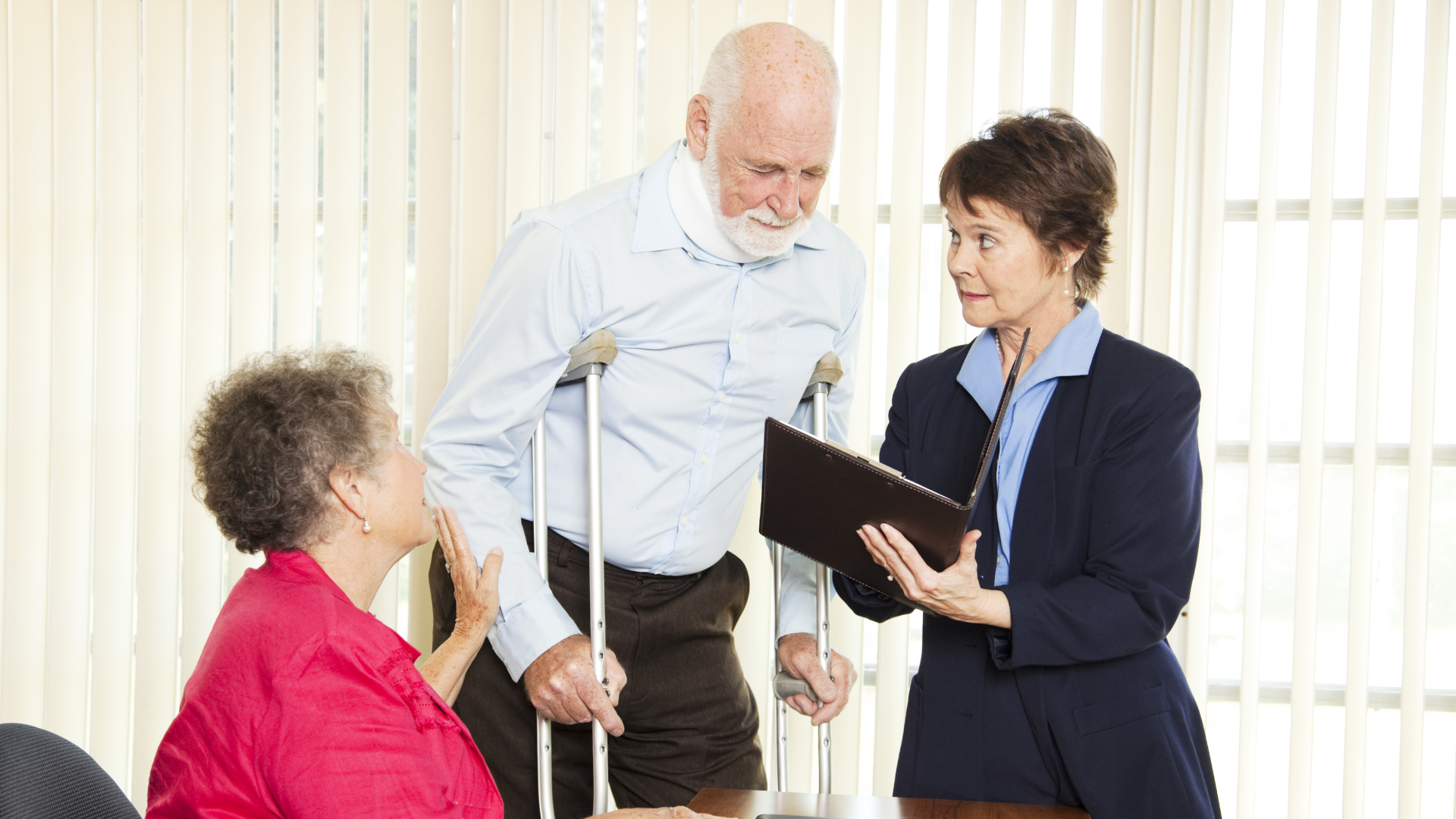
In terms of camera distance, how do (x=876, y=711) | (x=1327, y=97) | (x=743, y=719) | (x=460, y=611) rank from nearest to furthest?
(x=460, y=611), (x=743, y=719), (x=1327, y=97), (x=876, y=711)

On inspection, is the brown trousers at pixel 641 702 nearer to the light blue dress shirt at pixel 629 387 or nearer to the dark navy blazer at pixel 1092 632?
the light blue dress shirt at pixel 629 387

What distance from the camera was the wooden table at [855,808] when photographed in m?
1.24

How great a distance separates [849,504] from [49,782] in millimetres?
948

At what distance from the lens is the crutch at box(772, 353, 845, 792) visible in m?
1.70

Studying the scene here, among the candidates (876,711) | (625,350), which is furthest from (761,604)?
(625,350)

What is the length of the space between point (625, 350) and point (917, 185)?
3.29ft

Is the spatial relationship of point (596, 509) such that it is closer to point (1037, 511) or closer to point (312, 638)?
point (312, 638)

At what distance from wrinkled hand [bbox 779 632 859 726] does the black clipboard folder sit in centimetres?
30

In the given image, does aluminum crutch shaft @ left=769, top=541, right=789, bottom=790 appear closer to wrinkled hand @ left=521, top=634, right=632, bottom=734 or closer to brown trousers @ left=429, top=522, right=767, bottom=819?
brown trousers @ left=429, top=522, right=767, bottom=819

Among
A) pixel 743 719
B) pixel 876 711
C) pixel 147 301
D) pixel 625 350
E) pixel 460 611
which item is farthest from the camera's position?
pixel 147 301

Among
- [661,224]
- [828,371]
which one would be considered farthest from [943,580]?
[661,224]

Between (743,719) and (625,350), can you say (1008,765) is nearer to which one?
(743,719)

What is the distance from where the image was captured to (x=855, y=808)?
126cm

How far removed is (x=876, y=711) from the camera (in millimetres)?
2457
